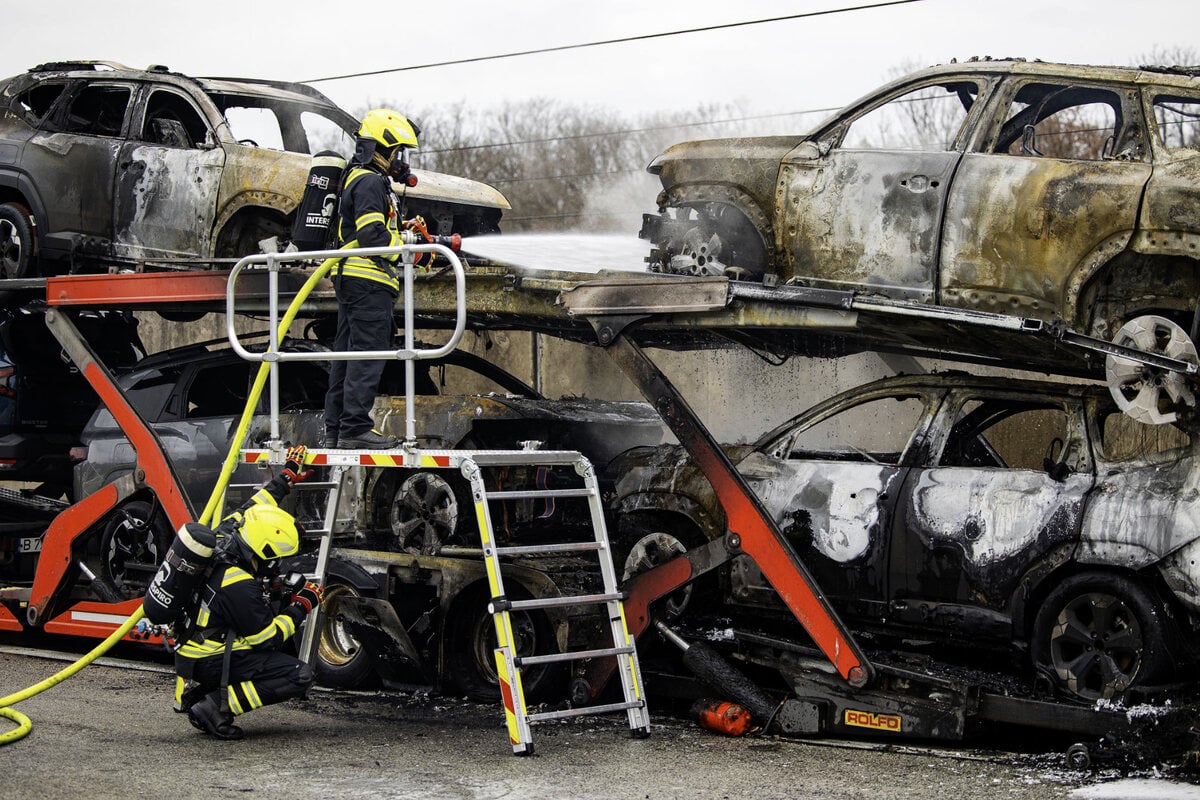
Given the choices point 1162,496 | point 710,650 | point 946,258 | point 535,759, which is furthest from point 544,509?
point 1162,496

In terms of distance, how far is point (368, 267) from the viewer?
8031mm

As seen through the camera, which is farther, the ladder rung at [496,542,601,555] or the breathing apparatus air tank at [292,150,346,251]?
the breathing apparatus air tank at [292,150,346,251]

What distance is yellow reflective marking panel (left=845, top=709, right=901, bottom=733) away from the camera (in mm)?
6945

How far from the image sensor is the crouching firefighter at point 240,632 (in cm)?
746

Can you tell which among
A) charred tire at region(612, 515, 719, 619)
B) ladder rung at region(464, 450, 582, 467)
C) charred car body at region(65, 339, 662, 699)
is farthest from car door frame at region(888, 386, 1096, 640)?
charred car body at region(65, 339, 662, 699)

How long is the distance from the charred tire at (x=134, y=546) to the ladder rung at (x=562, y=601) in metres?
3.26

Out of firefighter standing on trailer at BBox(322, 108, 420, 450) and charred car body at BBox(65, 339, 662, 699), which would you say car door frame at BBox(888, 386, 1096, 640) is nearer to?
charred car body at BBox(65, 339, 662, 699)

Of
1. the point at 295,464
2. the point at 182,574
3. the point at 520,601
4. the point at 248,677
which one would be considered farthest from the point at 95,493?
the point at 520,601

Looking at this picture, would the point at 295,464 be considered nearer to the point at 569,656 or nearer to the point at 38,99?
the point at 569,656

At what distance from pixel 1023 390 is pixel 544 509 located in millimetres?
3259

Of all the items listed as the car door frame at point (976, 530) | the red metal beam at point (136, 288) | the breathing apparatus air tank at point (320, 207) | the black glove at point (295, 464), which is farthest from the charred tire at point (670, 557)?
the red metal beam at point (136, 288)

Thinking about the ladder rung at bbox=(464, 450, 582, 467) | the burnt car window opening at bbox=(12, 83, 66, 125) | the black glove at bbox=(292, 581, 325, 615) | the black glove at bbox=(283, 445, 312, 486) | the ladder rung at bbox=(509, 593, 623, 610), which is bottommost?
the black glove at bbox=(292, 581, 325, 615)

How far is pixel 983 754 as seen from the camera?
22.6 ft

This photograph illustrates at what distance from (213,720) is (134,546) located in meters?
2.66
